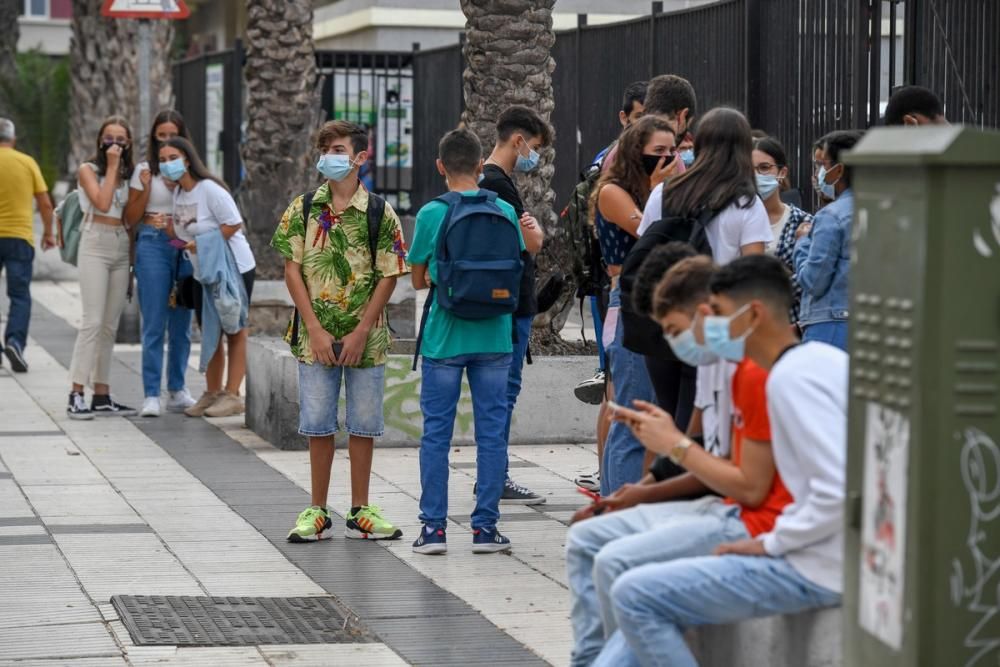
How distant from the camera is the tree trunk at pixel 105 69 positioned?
837 inches

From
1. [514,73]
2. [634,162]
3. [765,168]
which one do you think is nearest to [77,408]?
[514,73]

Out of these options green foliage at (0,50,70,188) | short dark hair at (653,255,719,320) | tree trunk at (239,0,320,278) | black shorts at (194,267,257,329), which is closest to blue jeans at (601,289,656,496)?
short dark hair at (653,255,719,320)

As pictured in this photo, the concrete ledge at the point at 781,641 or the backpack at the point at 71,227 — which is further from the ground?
the backpack at the point at 71,227

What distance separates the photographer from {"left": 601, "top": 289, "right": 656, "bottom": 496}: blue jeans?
6.79 metres

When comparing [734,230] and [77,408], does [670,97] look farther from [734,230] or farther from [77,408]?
[77,408]

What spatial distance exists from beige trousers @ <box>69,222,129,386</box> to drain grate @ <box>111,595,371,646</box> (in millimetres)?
5172

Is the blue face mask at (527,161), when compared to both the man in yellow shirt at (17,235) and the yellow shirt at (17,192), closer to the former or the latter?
the man in yellow shirt at (17,235)

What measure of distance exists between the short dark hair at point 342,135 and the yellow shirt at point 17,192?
6.83 meters

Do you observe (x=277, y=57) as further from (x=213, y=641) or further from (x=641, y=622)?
(x=641, y=622)

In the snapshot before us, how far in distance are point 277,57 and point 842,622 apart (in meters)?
12.6

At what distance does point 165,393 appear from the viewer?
12625 millimetres

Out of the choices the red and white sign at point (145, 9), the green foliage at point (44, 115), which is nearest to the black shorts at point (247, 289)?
the red and white sign at point (145, 9)

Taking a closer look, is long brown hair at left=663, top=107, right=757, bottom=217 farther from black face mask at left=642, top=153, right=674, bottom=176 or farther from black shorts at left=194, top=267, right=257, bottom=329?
black shorts at left=194, top=267, right=257, bottom=329

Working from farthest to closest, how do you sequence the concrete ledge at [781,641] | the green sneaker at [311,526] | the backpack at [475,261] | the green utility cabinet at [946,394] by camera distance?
1. the green sneaker at [311,526]
2. the backpack at [475,261]
3. the concrete ledge at [781,641]
4. the green utility cabinet at [946,394]
